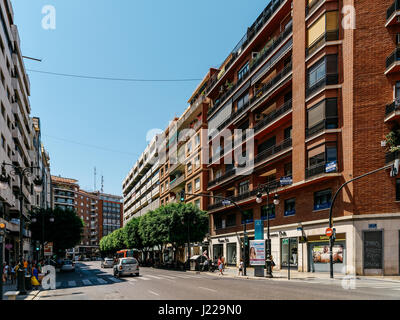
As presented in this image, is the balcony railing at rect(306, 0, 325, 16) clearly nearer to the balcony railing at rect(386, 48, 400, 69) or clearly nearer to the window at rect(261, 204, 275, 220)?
the balcony railing at rect(386, 48, 400, 69)

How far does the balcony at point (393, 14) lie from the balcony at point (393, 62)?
86.4 inches

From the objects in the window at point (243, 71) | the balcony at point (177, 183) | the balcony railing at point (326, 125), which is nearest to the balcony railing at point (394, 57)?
the balcony railing at point (326, 125)

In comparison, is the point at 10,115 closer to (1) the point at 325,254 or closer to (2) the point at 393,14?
(1) the point at 325,254

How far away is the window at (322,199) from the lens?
29.2 meters

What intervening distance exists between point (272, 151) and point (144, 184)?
2648 inches

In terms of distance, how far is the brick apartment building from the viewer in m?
26.4

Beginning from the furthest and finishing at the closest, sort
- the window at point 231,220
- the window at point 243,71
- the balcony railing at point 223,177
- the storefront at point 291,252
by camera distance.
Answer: the window at point 231,220 < the balcony railing at point 223,177 < the window at point 243,71 < the storefront at point 291,252

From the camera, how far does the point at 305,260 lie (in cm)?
3158

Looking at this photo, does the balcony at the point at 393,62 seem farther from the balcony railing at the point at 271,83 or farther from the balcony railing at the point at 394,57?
the balcony railing at the point at 271,83

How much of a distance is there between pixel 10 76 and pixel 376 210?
38.3 m

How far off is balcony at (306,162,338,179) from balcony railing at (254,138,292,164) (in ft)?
14.8

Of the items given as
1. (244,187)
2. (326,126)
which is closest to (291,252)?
(244,187)

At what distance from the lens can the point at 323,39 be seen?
30141 millimetres
